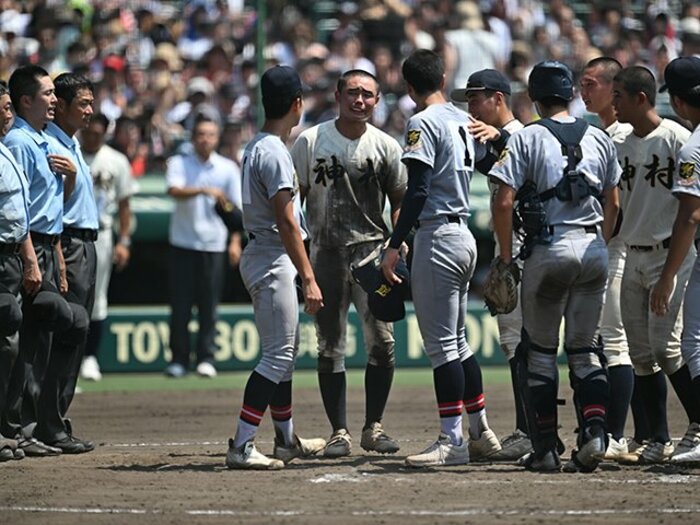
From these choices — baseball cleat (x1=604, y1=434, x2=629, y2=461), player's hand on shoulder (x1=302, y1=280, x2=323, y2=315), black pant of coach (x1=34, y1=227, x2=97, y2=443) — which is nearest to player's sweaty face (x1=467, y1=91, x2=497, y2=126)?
player's hand on shoulder (x1=302, y1=280, x2=323, y2=315)

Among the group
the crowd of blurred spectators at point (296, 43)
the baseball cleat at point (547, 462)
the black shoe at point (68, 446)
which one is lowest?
the black shoe at point (68, 446)

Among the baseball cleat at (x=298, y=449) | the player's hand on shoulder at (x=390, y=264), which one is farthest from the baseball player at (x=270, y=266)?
the player's hand on shoulder at (x=390, y=264)

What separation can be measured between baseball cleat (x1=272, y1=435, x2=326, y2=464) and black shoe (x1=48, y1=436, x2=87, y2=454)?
55.6 inches

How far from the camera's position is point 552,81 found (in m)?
7.85

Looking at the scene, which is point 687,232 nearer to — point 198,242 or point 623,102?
point 623,102

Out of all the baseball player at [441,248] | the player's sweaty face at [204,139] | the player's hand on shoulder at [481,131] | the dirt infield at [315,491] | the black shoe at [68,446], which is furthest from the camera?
the player's sweaty face at [204,139]

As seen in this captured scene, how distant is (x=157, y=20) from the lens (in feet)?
63.3

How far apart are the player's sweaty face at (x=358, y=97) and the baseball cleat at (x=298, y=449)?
6.57 ft

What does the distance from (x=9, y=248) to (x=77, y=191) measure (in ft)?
3.98

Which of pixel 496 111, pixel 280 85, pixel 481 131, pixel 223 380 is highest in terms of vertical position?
pixel 280 85

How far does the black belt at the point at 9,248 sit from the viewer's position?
8430mm

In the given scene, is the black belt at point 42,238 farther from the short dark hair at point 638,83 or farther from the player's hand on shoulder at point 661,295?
the player's hand on shoulder at point 661,295

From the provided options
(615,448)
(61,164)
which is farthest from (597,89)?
(61,164)

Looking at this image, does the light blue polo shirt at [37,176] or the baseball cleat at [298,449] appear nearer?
the baseball cleat at [298,449]
